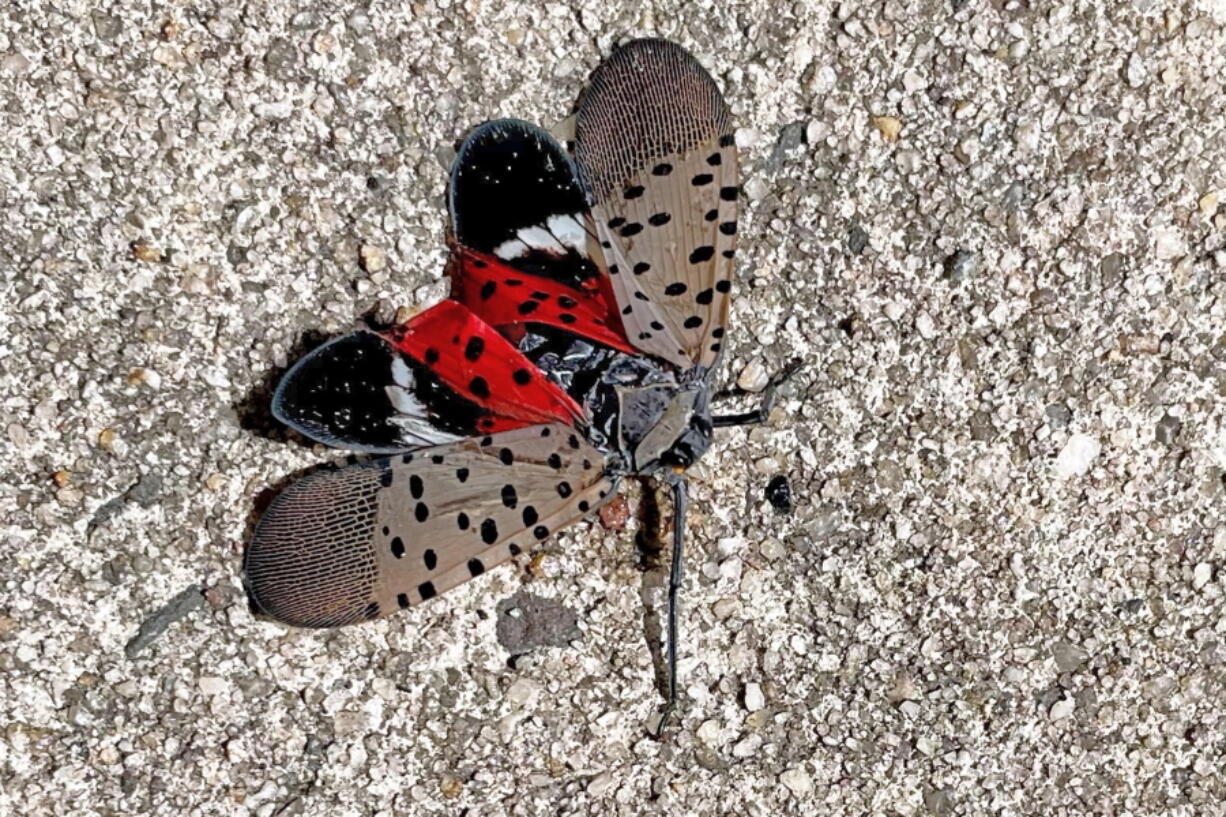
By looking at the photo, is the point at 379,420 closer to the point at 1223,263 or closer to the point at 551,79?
the point at 551,79

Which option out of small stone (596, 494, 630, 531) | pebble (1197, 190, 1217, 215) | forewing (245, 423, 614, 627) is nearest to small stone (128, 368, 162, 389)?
forewing (245, 423, 614, 627)

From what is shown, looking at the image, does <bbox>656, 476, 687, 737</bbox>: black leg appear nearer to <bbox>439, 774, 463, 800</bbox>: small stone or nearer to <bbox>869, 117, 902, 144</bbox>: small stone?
<bbox>439, 774, 463, 800</bbox>: small stone

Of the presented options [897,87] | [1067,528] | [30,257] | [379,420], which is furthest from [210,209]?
[1067,528]

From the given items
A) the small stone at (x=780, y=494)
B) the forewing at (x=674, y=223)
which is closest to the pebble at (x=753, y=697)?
the small stone at (x=780, y=494)

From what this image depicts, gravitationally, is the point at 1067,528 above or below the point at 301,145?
below

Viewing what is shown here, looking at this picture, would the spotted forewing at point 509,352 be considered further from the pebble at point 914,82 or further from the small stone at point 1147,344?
the small stone at point 1147,344

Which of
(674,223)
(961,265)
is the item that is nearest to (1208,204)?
(961,265)
